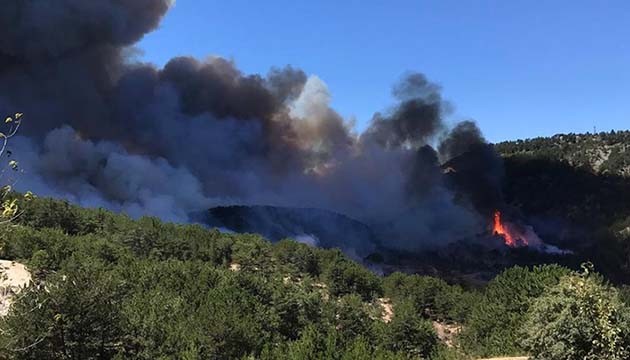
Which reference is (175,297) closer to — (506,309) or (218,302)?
(218,302)

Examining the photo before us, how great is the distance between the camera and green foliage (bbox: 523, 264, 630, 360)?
25672 millimetres

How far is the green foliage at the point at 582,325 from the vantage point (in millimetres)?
25672

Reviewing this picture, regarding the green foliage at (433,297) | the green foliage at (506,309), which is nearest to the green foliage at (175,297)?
the green foliage at (433,297)

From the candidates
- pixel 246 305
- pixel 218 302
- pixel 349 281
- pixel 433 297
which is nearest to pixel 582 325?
pixel 218 302

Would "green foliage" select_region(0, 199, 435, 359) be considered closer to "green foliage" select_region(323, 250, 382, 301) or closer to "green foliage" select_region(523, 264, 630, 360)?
"green foliage" select_region(323, 250, 382, 301)

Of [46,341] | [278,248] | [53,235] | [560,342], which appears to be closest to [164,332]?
[46,341]

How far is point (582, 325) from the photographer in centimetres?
2602

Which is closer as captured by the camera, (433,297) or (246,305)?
(246,305)

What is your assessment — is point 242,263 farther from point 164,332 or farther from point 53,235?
point 164,332

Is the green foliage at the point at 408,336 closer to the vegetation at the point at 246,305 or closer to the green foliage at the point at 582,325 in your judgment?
the vegetation at the point at 246,305

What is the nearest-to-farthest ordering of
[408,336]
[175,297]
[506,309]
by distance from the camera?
[506,309] → [175,297] → [408,336]

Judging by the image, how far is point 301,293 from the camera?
76.6 meters

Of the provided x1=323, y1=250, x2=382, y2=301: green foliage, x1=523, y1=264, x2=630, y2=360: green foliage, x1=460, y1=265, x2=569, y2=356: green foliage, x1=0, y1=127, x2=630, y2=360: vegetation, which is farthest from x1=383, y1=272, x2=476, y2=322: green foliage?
x1=523, y1=264, x2=630, y2=360: green foliage

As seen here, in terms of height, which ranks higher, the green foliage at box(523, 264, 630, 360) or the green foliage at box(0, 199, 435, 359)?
the green foliage at box(0, 199, 435, 359)
